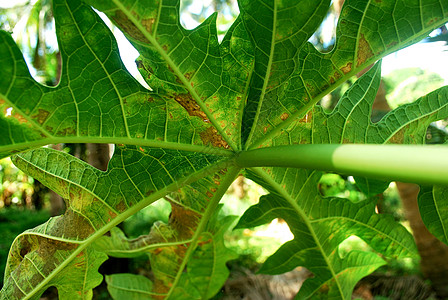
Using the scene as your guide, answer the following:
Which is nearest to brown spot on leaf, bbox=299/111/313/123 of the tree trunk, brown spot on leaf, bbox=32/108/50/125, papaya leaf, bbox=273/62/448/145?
papaya leaf, bbox=273/62/448/145

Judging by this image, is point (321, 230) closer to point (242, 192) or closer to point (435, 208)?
point (435, 208)

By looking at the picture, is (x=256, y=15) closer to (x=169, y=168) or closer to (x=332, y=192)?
(x=169, y=168)

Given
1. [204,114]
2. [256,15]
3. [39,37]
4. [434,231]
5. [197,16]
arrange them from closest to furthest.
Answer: [256,15] → [204,114] → [434,231] → [39,37] → [197,16]

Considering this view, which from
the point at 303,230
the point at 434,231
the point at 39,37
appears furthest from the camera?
the point at 39,37

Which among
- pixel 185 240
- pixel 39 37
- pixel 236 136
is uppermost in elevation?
pixel 39 37

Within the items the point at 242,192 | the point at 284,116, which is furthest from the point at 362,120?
the point at 242,192

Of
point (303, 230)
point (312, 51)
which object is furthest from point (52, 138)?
point (303, 230)

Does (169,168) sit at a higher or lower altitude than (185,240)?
higher

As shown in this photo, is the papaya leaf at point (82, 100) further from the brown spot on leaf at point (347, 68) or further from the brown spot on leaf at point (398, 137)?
the brown spot on leaf at point (398, 137)
